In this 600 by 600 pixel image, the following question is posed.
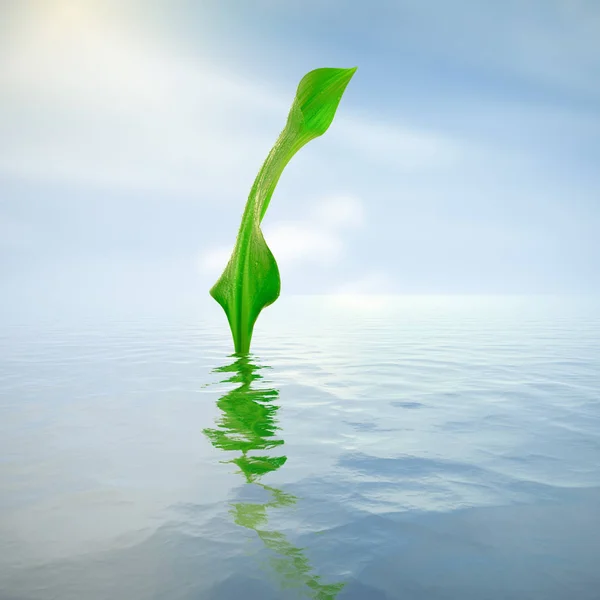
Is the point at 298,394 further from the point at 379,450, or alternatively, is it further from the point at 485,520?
the point at 485,520

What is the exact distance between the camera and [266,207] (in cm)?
490

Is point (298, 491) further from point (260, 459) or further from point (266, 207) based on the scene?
point (266, 207)

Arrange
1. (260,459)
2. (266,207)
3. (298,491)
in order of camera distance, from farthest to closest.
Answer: (266,207) → (260,459) → (298,491)

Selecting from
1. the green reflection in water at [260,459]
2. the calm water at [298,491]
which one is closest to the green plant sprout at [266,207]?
the green reflection in water at [260,459]

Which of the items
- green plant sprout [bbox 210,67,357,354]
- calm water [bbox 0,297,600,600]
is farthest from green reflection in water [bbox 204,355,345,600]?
green plant sprout [bbox 210,67,357,354]

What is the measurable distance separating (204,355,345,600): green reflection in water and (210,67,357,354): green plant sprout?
2.49ft

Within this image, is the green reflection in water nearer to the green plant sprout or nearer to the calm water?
the calm water

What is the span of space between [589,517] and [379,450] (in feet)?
4.04

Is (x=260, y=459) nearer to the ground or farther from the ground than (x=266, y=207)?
nearer to the ground

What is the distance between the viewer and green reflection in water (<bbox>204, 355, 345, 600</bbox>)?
5.86 ft

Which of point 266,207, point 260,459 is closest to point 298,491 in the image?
point 260,459

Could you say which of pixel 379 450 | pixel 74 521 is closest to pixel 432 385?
pixel 379 450

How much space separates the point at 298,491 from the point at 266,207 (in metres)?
2.87

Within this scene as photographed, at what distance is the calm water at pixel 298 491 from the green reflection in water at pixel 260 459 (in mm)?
11
